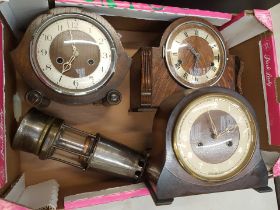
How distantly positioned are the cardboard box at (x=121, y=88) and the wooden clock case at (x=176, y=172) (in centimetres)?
25

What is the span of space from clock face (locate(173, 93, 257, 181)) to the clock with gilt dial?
33cm

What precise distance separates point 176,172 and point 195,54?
0.52 m

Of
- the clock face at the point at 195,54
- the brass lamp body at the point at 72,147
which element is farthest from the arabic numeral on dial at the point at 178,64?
the brass lamp body at the point at 72,147

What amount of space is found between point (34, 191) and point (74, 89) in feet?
1.45

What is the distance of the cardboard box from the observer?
1.13 m

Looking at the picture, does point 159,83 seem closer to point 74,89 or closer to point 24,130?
point 74,89

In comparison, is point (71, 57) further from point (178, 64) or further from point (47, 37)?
point (178, 64)

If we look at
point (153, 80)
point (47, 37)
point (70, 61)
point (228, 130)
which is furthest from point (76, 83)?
point (228, 130)

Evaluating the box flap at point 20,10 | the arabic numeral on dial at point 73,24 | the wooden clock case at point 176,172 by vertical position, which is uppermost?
the box flap at point 20,10

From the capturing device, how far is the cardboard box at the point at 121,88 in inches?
44.5

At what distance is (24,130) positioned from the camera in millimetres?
1165

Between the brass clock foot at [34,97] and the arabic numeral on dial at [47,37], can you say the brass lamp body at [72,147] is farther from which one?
the arabic numeral on dial at [47,37]

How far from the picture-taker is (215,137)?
1.02 metres

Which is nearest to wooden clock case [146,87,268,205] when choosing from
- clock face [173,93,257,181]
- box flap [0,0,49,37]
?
clock face [173,93,257,181]
